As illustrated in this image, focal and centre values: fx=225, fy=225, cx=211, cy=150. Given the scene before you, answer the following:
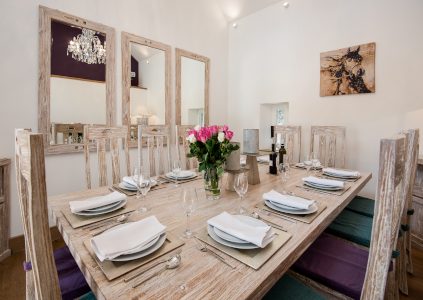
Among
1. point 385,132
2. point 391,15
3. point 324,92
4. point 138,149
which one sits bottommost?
point 138,149

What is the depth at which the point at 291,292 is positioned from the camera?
91cm

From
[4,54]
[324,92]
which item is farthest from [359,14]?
[4,54]

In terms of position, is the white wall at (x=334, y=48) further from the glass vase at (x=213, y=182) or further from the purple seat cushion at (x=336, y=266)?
the glass vase at (x=213, y=182)

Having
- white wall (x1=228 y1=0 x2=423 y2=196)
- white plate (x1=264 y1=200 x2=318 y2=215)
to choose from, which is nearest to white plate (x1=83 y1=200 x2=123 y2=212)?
white plate (x1=264 y1=200 x2=318 y2=215)

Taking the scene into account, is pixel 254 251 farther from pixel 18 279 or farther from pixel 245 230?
pixel 18 279

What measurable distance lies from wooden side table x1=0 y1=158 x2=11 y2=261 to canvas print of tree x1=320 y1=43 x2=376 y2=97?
133 inches

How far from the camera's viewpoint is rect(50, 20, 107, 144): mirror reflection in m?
2.17

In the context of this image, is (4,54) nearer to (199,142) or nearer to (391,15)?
(199,142)

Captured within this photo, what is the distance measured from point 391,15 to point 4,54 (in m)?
3.68

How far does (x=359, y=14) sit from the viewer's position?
2.52 meters

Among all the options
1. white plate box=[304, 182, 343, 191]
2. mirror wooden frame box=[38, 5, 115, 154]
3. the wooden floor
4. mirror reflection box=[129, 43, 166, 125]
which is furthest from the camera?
mirror reflection box=[129, 43, 166, 125]

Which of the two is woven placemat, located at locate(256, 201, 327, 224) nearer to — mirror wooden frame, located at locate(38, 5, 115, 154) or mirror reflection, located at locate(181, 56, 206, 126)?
mirror wooden frame, located at locate(38, 5, 115, 154)

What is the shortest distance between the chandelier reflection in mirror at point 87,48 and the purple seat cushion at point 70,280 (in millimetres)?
2008

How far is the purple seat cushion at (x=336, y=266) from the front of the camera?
3.12ft
